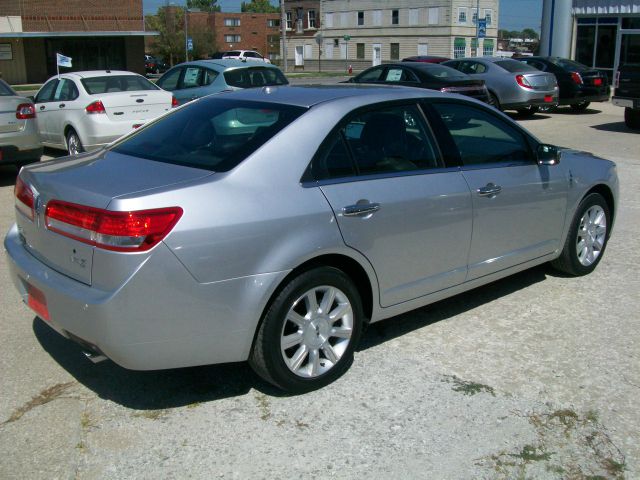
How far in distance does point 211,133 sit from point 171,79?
11.8 metres

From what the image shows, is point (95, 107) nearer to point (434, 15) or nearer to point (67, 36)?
point (67, 36)

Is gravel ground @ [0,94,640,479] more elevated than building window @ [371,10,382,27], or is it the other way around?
building window @ [371,10,382,27]

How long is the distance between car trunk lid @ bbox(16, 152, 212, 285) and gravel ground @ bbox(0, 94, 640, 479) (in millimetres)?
773

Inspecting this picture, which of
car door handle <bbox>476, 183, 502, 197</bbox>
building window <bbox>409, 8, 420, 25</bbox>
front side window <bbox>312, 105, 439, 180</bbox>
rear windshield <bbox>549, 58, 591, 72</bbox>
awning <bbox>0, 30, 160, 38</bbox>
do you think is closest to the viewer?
front side window <bbox>312, 105, 439, 180</bbox>

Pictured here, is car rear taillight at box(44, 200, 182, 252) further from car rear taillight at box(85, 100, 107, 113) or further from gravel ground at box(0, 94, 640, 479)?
car rear taillight at box(85, 100, 107, 113)

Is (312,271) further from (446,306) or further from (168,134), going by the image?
(446,306)

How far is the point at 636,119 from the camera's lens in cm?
1669

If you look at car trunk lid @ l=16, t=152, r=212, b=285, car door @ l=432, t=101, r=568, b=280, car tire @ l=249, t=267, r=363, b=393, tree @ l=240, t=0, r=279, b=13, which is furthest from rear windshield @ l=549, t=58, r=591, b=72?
tree @ l=240, t=0, r=279, b=13

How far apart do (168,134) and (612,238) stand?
478cm

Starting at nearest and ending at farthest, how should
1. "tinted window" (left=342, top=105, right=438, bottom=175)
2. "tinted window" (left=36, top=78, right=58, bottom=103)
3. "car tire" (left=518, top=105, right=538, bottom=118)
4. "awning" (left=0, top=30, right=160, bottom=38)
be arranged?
"tinted window" (left=342, top=105, right=438, bottom=175)
"tinted window" (left=36, top=78, right=58, bottom=103)
"car tire" (left=518, top=105, right=538, bottom=118)
"awning" (left=0, top=30, right=160, bottom=38)

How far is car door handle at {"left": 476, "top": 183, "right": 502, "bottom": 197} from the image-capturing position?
4691mm

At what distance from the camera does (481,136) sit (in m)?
5.12

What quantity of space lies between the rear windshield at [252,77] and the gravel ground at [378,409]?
384 inches

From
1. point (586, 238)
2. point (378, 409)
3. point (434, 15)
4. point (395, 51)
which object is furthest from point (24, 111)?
point (395, 51)
